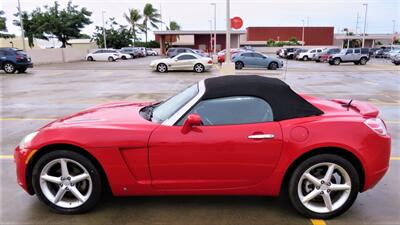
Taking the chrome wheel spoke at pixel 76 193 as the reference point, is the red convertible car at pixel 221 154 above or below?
above

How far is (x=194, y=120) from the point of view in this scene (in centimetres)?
354

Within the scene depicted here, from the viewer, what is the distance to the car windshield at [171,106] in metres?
3.97

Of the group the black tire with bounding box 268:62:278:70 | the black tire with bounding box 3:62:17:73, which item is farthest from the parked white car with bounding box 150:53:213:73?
the black tire with bounding box 3:62:17:73

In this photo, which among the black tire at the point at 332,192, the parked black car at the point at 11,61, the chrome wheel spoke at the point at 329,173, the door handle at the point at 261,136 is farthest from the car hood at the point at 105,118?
the parked black car at the point at 11,61

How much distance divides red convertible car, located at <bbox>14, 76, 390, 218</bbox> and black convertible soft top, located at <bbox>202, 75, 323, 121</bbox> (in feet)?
0.04

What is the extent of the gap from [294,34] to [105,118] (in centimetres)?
8759

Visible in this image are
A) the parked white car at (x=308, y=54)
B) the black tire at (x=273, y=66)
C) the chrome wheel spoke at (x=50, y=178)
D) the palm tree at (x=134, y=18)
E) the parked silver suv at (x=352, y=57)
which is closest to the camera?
the chrome wheel spoke at (x=50, y=178)

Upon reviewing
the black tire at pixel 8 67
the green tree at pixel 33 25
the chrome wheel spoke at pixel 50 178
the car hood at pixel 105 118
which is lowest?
the black tire at pixel 8 67

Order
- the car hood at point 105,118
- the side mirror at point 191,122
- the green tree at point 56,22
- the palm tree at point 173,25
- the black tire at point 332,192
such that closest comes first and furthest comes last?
1. the side mirror at point 191,122
2. the black tire at point 332,192
3. the car hood at point 105,118
4. the green tree at point 56,22
5. the palm tree at point 173,25

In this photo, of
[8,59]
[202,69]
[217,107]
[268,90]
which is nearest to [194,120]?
[217,107]

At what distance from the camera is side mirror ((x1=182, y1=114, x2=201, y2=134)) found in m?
3.55

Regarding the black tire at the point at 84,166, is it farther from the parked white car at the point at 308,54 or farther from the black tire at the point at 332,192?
the parked white car at the point at 308,54

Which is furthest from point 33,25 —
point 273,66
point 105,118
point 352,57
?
point 105,118

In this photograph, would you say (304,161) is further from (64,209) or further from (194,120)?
(64,209)
